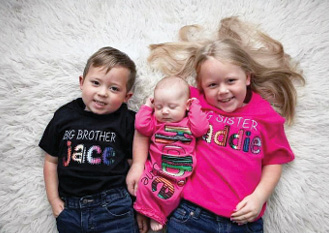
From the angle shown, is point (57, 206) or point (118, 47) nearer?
point (57, 206)

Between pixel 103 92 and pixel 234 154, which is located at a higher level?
pixel 103 92

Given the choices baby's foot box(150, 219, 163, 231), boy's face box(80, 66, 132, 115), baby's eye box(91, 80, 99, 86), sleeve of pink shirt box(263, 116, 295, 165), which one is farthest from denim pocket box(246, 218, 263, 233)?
baby's eye box(91, 80, 99, 86)

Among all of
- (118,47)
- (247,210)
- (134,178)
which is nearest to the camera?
(247,210)

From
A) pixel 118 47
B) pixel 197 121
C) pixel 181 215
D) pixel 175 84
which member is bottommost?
pixel 181 215

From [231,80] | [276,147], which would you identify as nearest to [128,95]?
[231,80]

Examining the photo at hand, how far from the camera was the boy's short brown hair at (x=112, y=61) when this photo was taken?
109 centimetres

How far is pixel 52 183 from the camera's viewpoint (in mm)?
1107

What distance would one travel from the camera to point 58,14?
4.38 ft

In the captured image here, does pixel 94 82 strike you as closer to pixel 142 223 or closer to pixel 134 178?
pixel 134 178

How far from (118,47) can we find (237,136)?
0.67 meters

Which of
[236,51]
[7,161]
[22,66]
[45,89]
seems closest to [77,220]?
[7,161]

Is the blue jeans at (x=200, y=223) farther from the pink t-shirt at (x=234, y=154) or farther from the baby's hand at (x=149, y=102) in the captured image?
the baby's hand at (x=149, y=102)

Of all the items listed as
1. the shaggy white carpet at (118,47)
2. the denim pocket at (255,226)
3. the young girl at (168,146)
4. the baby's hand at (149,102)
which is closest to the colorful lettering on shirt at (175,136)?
the young girl at (168,146)

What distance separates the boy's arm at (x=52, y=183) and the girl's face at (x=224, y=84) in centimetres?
69
